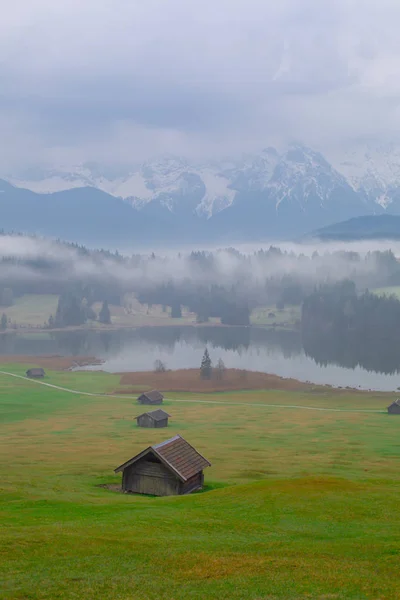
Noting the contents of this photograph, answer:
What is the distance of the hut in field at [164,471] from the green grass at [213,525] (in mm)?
3044

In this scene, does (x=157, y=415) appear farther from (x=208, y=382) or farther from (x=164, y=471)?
(x=208, y=382)

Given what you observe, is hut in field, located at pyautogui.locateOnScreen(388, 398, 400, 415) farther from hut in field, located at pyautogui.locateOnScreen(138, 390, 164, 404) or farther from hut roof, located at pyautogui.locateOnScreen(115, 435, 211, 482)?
hut roof, located at pyautogui.locateOnScreen(115, 435, 211, 482)

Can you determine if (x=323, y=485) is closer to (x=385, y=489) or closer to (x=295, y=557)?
(x=385, y=489)

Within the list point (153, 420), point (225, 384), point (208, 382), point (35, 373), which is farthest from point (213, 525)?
point (35, 373)

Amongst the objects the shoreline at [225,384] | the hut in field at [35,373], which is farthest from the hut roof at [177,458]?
the hut in field at [35,373]

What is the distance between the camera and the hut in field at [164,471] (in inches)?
2172

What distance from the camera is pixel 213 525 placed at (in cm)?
3681

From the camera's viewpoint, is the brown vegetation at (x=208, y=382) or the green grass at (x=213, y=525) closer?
the green grass at (x=213, y=525)

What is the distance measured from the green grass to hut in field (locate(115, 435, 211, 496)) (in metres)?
3.04

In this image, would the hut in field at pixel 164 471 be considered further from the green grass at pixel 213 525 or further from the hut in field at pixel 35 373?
the hut in field at pixel 35 373

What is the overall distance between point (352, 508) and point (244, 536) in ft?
30.4

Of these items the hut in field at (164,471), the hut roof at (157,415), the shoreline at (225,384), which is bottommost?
the shoreline at (225,384)

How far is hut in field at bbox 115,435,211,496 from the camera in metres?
55.2

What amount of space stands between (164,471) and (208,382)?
114764 millimetres
